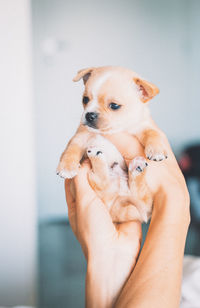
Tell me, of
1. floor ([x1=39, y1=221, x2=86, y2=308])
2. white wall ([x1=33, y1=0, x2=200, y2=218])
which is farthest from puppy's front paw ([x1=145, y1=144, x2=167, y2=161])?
white wall ([x1=33, y1=0, x2=200, y2=218])

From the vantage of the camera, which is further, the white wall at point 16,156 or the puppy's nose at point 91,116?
the white wall at point 16,156

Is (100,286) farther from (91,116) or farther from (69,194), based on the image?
(91,116)

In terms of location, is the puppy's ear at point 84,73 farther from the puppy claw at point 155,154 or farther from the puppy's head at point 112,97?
the puppy claw at point 155,154

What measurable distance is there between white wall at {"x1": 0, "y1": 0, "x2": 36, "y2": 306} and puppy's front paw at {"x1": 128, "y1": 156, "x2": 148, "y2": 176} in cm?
127

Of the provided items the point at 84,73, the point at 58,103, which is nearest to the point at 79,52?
the point at 58,103

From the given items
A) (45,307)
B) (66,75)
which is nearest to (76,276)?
(45,307)

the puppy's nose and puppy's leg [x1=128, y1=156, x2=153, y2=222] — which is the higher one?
the puppy's nose

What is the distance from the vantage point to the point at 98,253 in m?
0.76

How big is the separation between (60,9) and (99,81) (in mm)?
2993

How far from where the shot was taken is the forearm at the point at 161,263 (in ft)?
2.25

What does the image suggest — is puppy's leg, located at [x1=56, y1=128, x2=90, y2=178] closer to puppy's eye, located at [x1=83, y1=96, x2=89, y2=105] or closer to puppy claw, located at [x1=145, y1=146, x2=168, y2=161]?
puppy's eye, located at [x1=83, y1=96, x2=89, y2=105]

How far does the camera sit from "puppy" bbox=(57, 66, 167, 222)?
0.78 meters

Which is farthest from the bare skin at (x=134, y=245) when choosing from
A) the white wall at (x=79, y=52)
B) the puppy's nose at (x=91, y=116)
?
the white wall at (x=79, y=52)

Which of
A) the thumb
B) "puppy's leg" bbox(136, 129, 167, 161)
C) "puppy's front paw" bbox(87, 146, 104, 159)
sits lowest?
the thumb
